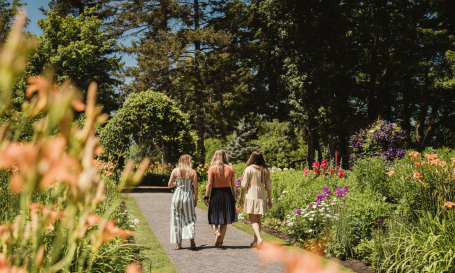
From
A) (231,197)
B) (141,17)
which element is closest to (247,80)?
(141,17)

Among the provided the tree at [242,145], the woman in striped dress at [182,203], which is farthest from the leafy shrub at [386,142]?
the tree at [242,145]

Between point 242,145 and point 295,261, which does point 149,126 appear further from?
point 295,261

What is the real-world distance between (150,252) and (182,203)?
1048mm

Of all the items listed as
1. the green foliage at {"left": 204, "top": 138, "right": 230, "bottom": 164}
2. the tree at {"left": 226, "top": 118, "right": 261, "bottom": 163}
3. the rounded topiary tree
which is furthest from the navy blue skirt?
the green foliage at {"left": 204, "top": 138, "right": 230, "bottom": 164}

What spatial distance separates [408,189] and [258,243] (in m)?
2.64

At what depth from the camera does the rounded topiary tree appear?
51.4ft

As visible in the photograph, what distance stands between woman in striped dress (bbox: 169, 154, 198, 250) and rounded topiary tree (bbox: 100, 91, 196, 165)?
948 cm

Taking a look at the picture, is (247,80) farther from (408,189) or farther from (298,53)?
(408,189)

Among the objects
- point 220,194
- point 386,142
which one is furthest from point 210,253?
point 386,142

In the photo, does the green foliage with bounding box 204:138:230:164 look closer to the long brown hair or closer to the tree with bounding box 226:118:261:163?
the tree with bounding box 226:118:261:163

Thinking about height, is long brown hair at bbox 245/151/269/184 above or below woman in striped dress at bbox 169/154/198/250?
above

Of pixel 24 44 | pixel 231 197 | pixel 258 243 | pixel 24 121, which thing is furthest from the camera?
pixel 231 197

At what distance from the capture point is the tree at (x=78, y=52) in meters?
22.7

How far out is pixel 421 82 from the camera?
76.0 ft
